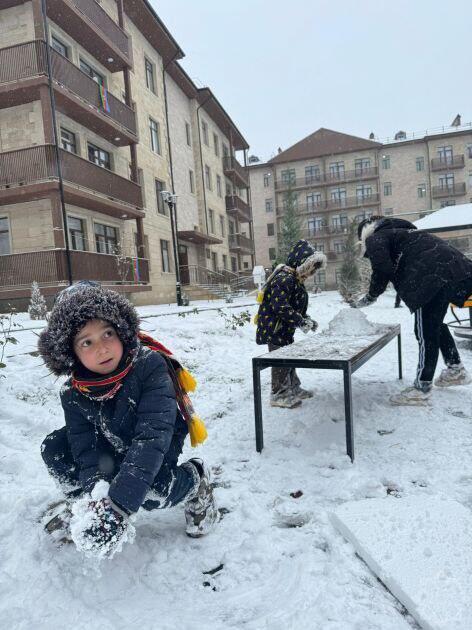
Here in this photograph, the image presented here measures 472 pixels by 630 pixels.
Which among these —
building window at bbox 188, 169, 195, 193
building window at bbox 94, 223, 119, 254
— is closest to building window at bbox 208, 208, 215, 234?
building window at bbox 188, 169, 195, 193

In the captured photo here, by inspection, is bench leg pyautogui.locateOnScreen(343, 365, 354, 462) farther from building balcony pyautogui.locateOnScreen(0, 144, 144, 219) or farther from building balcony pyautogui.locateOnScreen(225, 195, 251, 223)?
building balcony pyautogui.locateOnScreen(225, 195, 251, 223)

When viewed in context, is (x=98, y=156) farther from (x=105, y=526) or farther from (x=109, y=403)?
(x=105, y=526)

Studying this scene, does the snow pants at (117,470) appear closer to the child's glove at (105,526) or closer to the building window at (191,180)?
the child's glove at (105,526)

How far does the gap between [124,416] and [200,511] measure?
595mm

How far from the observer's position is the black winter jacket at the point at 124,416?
5.65 ft

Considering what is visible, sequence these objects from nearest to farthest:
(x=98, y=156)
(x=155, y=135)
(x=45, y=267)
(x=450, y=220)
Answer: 1. (x=450, y=220)
2. (x=45, y=267)
3. (x=98, y=156)
4. (x=155, y=135)

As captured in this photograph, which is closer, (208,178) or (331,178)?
(208,178)

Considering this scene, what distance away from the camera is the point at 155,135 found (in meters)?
19.8

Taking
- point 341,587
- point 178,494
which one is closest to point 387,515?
point 341,587

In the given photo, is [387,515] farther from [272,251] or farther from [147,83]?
[272,251]

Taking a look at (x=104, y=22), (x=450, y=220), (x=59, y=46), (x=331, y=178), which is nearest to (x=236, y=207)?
(x=104, y=22)

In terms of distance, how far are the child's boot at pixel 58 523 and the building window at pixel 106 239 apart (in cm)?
1316

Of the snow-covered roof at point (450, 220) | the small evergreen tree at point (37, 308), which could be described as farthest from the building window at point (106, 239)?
the snow-covered roof at point (450, 220)

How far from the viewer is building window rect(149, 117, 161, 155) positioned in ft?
63.4
